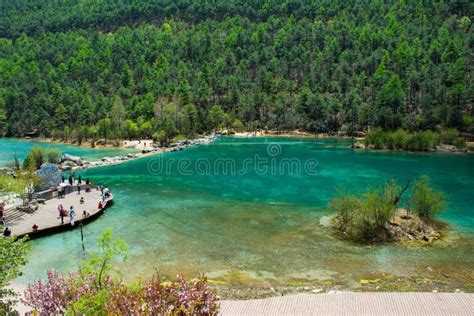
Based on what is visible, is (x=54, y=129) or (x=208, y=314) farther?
(x=54, y=129)

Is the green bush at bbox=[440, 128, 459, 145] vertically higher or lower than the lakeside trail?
higher

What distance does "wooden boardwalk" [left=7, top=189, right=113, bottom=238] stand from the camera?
4297 centimetres

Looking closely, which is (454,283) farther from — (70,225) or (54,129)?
(54,129)

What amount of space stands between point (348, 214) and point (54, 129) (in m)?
136

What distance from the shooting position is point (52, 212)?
162 ft

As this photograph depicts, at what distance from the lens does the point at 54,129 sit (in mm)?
154250

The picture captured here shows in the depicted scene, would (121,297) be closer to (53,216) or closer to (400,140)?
(53,216)

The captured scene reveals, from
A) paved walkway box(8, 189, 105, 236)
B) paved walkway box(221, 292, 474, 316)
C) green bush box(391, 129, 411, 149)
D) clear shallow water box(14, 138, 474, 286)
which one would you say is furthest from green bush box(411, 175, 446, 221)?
green bush box(391, 129, 411, 149)

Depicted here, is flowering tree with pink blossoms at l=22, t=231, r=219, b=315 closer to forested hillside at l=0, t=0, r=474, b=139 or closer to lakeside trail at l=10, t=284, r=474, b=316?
lakeside trail at l=10, t=284, r=474, b=316

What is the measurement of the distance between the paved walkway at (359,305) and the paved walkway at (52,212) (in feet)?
82.8

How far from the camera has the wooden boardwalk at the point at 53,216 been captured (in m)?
43.0

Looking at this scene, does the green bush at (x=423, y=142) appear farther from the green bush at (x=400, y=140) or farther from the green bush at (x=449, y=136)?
the green bush at (x=449, y=136)

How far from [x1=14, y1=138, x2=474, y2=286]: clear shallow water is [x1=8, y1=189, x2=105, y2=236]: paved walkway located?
2.20 meters

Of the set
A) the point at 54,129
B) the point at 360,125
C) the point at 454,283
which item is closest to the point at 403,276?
the point at 454,283
